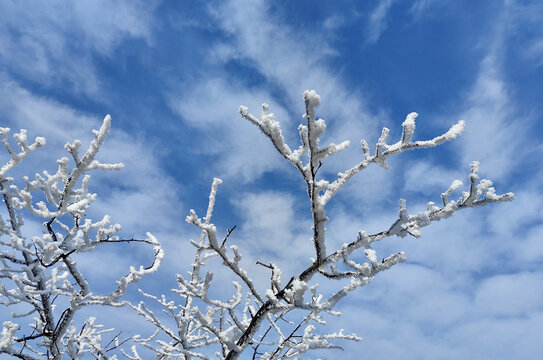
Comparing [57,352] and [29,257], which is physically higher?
[29,257]

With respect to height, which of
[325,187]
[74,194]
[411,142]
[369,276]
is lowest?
[369,276]

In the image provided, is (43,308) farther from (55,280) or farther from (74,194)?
(74,194)

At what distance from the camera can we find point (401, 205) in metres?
3.19

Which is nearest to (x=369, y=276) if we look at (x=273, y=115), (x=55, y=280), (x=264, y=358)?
(x=273, y=115)

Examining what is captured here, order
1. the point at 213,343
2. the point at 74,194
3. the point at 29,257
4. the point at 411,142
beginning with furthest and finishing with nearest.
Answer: the point at 213,343 → the point at 29,257 → the point at 74,194 → the point at 411,142

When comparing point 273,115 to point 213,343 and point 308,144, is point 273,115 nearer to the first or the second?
point 308,144

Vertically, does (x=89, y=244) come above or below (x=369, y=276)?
above

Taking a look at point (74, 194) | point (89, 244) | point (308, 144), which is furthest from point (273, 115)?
point (89, 244)

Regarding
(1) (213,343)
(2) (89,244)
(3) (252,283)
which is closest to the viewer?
(3) (252,283)

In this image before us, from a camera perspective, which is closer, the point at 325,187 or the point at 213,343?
the point at 325,187

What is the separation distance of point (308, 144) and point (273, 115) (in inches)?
15.0

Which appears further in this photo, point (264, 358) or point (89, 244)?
point (264, 358)

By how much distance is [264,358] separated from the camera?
5719mm

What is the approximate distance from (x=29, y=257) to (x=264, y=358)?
3858mm
